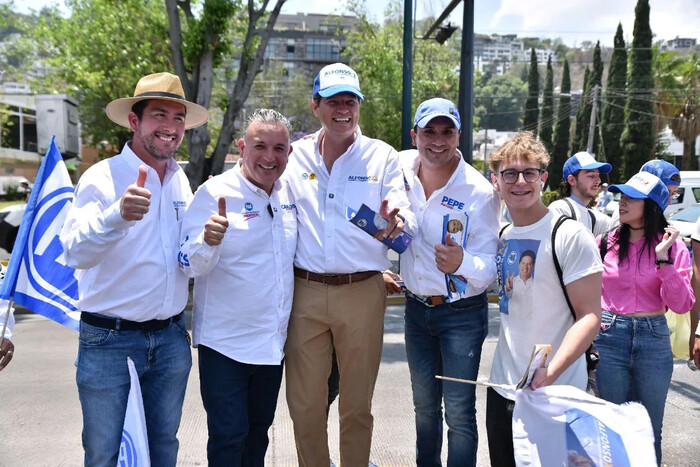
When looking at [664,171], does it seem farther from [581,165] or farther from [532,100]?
[532,100]

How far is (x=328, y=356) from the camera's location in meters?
3.23

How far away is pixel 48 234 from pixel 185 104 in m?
1.01

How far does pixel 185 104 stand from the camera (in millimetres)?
2918

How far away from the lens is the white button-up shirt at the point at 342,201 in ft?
10.2

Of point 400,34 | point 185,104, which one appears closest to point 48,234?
point 185,104

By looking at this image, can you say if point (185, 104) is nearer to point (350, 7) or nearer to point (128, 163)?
point (128, 163)

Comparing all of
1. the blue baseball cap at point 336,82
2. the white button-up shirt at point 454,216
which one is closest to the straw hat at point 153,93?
the blue baseball cap at point 336,82

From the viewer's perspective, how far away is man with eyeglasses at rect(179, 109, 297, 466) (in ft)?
9.51

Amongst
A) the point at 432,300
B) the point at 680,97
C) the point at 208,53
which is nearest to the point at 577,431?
the point at 432,300

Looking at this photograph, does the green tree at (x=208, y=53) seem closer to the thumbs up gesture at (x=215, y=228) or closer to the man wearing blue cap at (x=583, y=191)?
the man wearing blue cap at (x=583, y=191)

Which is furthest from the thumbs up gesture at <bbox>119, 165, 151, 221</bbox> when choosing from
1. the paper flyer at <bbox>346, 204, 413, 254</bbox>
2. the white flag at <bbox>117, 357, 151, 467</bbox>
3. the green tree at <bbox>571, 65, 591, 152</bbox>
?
the green tree at <bbox>571, 65, 591, 152</bbox>

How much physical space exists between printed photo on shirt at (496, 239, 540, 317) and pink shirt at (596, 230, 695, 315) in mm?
876

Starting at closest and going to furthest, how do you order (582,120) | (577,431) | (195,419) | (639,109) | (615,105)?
1. (577,431)
2. (195,419)
3. (639,109)
4. (615,105)
5. (582,120)

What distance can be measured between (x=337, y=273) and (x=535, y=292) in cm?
105
